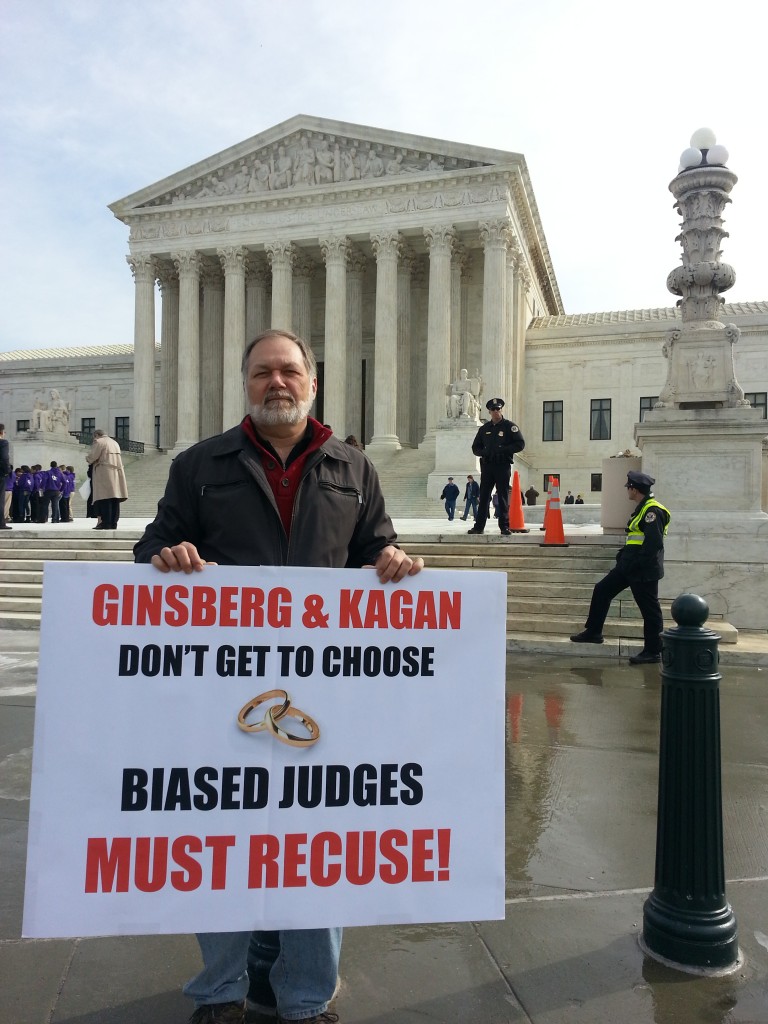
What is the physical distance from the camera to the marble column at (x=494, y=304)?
38875mm

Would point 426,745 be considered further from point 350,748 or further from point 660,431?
point 660,431

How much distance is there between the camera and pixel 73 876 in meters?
2.29

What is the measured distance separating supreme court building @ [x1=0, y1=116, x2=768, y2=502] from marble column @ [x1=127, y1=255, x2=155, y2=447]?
9 cm

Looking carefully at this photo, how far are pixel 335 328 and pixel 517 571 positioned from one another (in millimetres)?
32599

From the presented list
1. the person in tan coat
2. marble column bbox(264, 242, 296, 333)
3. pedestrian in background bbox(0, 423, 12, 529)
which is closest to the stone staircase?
the person in tan coat

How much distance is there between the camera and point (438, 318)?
40.2 metres

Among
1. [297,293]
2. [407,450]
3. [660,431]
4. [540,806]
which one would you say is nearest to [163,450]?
[297,293]

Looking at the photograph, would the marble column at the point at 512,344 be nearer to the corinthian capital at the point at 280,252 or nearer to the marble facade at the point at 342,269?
the marble facade at the point at 342,269

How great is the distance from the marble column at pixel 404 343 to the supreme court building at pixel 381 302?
106 mm

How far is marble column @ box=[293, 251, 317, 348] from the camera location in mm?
45375

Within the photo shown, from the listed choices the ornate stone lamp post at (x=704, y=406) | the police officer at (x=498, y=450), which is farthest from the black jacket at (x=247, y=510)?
the police officer at (x=498, y=450)

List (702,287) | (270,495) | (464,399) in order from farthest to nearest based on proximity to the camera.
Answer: (464,399)
(702,287)
(270,495)

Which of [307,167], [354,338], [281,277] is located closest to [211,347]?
[281,277]

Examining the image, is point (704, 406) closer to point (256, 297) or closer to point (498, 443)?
point (498, 443)
